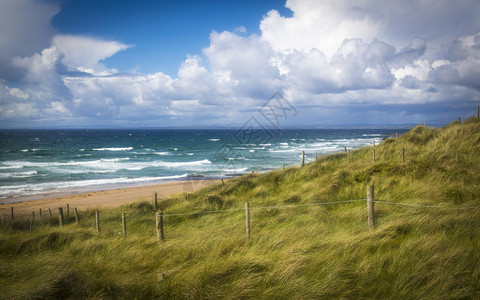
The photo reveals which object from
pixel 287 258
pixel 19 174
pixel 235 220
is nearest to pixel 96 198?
pixel 19 174

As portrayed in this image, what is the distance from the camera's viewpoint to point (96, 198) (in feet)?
75.2

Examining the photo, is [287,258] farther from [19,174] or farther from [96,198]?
[19,174]

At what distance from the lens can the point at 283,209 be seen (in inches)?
376

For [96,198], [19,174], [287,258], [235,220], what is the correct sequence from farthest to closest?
1. [19,174]
2. [96,198]
3. [235,220]
4. [287,258]

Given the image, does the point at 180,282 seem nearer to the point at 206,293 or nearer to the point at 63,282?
the point at 206,293

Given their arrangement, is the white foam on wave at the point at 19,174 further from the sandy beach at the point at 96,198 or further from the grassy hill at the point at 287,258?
the grassy hill at the point at 287,258

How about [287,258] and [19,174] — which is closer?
[287,258]

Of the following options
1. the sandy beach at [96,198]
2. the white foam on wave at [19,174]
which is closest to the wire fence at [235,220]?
the sandy beach at [96,198]

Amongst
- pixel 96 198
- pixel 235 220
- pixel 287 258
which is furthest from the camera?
pixel 96 198

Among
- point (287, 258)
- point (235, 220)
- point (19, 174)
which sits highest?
point (287, 258)

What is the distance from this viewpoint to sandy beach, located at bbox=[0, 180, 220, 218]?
19.7m

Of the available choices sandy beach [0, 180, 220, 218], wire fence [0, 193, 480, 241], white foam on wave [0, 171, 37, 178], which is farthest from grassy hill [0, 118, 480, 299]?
white foam on wave [0, 171, 37, 178]

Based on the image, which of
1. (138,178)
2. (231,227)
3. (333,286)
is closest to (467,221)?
(333,286)

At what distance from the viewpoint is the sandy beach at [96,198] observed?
19.7 metres
